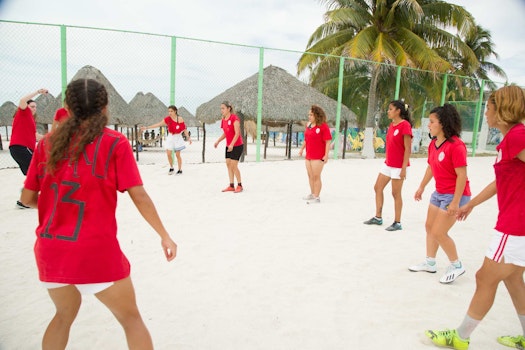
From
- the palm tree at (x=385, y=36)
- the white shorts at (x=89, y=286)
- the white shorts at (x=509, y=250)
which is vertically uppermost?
the palm tree at (x=385, y=36)

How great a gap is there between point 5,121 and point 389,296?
19.3 meters

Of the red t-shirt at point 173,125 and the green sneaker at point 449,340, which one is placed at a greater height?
the red t-shirt at point 173,125

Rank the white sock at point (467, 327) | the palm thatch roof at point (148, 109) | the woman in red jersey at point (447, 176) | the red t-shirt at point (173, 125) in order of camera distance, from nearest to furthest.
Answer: the white sock at point (467, 327) → the woman in red jersey at point (447, 176) → the red t-shirt at point (173, 125) → the palm thatch roof at point (148, 109)

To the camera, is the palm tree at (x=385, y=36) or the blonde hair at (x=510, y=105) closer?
A: the blonde hair at (x=510, y=105)

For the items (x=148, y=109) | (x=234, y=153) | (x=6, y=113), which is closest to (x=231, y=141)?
(x=234, y=153)

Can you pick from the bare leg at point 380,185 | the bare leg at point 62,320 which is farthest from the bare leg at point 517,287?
the bare leg at point 380,185

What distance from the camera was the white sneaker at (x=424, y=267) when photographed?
11.8 ft

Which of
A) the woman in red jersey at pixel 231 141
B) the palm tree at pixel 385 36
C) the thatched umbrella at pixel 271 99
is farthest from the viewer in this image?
the palm tree at pixel 385 36

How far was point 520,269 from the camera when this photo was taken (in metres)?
2.16

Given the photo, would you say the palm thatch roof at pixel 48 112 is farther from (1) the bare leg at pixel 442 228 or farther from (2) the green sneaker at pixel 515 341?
(2) the green sneaker at pixel 515 341

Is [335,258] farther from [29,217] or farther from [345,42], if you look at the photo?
[345,42]

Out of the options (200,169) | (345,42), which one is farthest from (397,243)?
(345,42)

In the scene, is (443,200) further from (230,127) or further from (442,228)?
(230,127)

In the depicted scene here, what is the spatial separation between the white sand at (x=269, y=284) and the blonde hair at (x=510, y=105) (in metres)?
1.47
